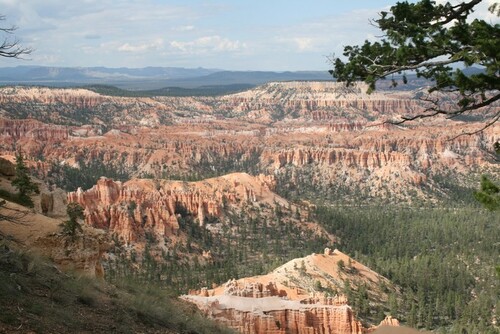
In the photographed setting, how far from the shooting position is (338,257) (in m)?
54.9

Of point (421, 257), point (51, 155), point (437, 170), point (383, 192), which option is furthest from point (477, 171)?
point (51, 155)

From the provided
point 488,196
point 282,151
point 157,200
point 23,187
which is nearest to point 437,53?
point 488,196

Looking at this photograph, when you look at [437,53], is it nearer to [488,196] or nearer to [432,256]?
[488,196]

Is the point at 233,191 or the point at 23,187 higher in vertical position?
the point at 23,187

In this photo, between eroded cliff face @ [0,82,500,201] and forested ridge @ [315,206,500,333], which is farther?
eroded cliff face @ [0,82,500,201]

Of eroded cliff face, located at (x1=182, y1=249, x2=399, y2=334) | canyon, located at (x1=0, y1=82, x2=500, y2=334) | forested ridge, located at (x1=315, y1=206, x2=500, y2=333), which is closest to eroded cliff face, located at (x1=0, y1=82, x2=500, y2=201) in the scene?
canyon, located at (x1=0, y1=82, x2=500, y2=334)

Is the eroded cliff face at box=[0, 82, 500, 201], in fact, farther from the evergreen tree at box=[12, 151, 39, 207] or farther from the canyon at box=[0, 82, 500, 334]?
the evergreen tree at box=[12, 151, 39, 207]

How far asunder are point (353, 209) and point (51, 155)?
7005 cm

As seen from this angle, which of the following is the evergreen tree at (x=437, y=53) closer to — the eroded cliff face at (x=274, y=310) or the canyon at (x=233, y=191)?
the canyon at (x=233, y=191)

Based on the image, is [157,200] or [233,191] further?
[233,191]

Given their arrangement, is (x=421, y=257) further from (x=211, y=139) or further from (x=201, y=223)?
(x=211, y=139)

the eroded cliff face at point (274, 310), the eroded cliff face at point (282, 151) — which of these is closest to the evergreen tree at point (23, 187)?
the eroded cliff face at point (274, 310)

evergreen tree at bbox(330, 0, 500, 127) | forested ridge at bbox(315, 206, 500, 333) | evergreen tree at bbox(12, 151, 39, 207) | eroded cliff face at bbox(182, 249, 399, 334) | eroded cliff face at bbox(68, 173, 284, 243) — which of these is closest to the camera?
evergreen tree at bbox(330, 0, 500, 127)

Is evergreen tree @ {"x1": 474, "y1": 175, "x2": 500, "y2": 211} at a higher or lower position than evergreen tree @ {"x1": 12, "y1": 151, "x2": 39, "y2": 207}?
higher
